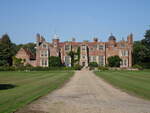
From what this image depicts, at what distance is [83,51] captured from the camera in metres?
69.2

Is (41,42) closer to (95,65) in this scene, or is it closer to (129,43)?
(95,65)

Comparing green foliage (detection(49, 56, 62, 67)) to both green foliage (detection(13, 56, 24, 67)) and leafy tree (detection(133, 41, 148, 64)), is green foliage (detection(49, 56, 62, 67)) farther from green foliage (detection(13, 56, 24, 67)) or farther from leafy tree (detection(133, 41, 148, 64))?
leafy tree (detection(133, 41, 148, 64))

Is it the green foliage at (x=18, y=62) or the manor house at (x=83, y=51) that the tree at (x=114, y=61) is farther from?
the green foliage at (x=18, y=62)

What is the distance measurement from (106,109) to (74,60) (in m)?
60.4

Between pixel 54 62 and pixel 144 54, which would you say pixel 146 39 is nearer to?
pixel 144 54

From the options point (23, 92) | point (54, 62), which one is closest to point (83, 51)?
point (54, 62)

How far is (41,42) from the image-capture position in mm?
70312

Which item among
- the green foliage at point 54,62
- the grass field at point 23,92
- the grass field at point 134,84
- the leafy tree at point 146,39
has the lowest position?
the grass field at point 134,84

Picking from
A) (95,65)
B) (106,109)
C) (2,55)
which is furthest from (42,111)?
(2,55)

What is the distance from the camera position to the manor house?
68312 mm

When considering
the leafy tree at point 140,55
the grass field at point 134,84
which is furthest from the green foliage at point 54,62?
the grass field at point 134,84

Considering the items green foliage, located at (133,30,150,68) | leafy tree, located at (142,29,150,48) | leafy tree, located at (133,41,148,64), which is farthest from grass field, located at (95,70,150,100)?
leafy tree, located at (142,29,150,48)

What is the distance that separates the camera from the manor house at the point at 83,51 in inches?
2689

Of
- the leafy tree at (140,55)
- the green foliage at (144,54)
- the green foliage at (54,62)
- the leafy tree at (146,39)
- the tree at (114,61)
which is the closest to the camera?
the green foliage at (54,62)
